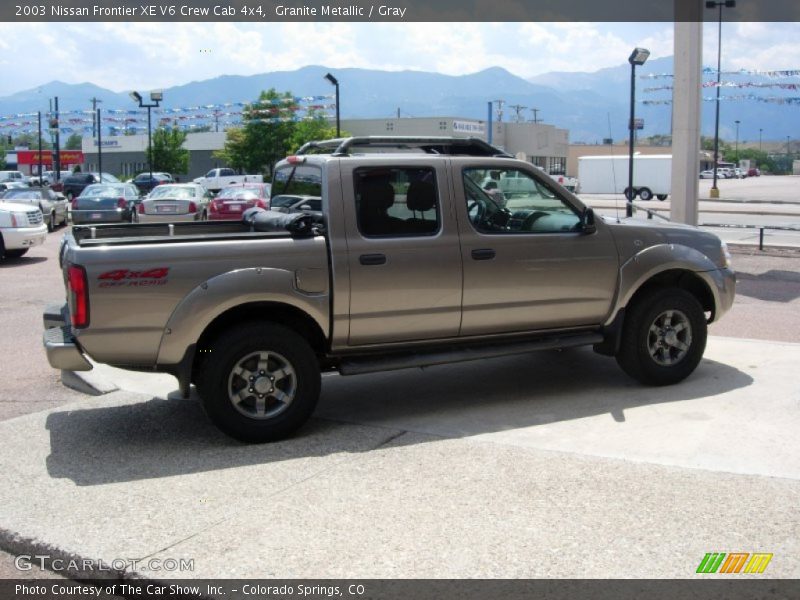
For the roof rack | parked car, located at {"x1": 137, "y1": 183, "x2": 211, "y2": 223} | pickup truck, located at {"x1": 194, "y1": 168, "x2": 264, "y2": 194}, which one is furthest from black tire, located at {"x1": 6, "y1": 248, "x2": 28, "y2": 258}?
pickup truck, located at {"x1": 194, "y1": 168, "x2": 264, "y2": 194}

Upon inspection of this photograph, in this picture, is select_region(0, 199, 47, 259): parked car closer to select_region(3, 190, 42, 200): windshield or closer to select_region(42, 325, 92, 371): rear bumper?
select_region(3, 190, 42, 200): windshield

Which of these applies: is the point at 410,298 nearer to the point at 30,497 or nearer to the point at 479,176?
the point at 479,176

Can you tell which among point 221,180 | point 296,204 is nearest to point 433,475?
point 296,204

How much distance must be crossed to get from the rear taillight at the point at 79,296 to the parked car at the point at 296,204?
1690 mm

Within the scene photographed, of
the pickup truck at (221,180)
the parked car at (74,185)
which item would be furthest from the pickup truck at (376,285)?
the pickup truck at (221,180)

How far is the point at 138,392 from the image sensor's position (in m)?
7.41

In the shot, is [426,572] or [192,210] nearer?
[426,572]

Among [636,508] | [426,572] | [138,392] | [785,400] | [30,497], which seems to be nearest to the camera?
[426,572]

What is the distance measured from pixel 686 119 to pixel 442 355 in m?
11.1

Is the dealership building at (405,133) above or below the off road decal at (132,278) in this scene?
above

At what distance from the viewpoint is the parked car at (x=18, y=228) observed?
691 inches

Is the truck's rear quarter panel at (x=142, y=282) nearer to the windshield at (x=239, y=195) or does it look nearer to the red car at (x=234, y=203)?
the red car at (x=234, y=203)

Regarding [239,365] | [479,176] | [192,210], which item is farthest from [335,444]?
[192,210]

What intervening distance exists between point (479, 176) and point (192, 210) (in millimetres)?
17776
